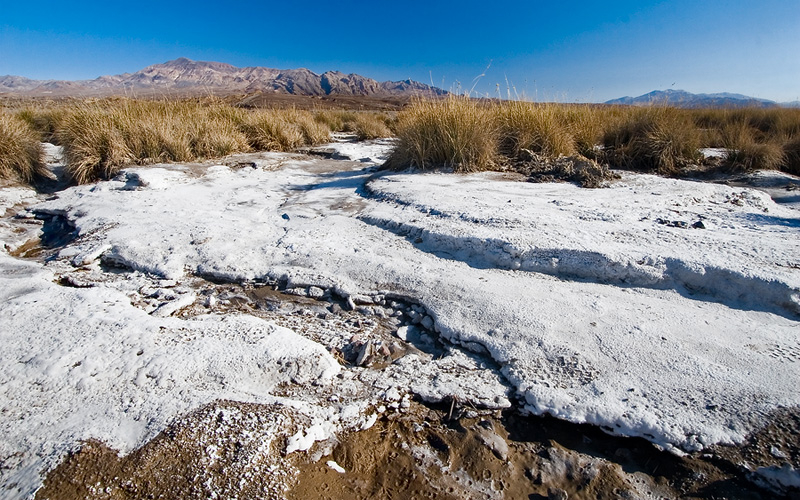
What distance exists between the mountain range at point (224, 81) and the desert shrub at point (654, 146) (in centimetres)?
9888

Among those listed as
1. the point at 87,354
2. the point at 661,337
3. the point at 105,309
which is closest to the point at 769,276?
the point at 661,337

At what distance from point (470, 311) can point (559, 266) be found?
2.10 feet

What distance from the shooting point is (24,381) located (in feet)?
4.39

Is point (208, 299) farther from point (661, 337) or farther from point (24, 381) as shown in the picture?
point (661, 337)

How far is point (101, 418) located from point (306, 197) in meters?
2.62

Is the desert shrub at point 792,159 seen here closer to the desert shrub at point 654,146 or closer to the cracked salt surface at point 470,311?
the desert shrub at point 654,146

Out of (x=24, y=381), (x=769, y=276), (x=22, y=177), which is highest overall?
(x=22, y=177)

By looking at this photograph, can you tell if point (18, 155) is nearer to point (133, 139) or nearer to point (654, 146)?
point (133, 139)

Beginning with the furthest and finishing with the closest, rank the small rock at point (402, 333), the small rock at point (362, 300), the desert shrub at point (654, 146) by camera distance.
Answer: the desert shrub at point (654, 146) → the small rock at point (362, 300) → the small rock at point (402, 333)

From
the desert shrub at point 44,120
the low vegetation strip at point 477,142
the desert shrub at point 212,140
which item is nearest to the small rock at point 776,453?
the low vegetation strip at point 477,142

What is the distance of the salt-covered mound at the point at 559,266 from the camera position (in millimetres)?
1326

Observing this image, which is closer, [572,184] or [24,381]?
[24,381]

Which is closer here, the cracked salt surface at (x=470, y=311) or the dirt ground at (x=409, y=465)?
the dirt ground at (x=409, y=465)

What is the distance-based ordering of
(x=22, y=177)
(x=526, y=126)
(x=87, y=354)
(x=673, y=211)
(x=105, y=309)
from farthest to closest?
(x=526, y=126)
(x=22, y=177)
(x=673, y=211)
(x=105, y=309)
(x=87, y=354)
